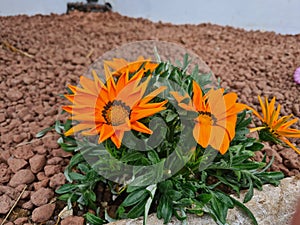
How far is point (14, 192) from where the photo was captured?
130 cm

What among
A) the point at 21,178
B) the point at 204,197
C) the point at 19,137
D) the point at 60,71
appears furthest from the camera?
the point at 60,71

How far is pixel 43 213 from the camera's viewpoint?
4.03ft

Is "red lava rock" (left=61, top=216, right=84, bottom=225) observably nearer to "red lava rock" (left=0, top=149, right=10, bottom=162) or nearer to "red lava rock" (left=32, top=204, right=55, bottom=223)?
"red lava rock" (left=32, top=204, right=55, bottom=223)

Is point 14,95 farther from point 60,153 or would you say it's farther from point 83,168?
point 83,168

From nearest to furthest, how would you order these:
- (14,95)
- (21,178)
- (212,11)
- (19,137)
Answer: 1. (21,178)
2. (19,137)
3. (14,95)
4. (212,11)

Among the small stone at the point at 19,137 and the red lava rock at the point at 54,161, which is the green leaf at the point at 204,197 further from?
the small stone at the point at 19,137

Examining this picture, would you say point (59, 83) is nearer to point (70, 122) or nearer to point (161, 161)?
point (70, 122)

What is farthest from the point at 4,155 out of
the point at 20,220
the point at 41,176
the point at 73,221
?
the point at 73,221

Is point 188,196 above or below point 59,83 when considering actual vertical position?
below

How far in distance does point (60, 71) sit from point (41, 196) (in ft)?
2.51

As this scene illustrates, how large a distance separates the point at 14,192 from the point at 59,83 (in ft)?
2.11

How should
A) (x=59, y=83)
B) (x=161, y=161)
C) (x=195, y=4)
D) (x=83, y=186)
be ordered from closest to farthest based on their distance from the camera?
1. (x=161, y=161)
2. (x=83, y=186)
3. (x=59, y=83)
4. (x=195, y=4)

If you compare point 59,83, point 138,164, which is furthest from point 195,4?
point 138,164

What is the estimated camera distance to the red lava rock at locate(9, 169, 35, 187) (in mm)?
1321
